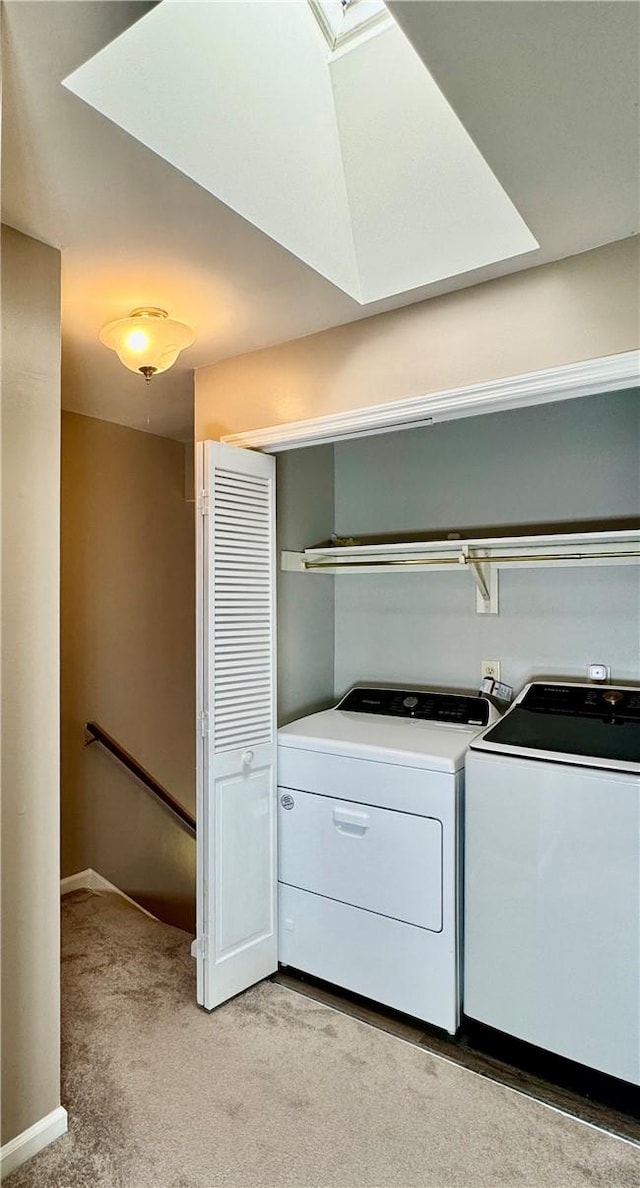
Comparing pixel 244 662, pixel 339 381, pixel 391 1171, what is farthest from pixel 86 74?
pixel 391 1171

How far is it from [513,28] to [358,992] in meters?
2.68

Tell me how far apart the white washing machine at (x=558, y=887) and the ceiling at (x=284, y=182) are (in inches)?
56.1

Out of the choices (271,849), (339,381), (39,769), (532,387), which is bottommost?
(271,849)

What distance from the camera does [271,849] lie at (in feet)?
8.21

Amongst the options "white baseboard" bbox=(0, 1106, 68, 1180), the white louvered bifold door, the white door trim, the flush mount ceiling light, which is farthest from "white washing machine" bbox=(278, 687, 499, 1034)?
the flush mount ceiling light

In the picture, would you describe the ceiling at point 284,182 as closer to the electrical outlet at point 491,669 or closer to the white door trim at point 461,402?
the white door trim at point 461,402

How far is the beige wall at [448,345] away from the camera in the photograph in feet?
5.55

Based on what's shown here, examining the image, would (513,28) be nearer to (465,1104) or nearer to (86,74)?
(86,74)

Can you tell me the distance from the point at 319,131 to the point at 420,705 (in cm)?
200

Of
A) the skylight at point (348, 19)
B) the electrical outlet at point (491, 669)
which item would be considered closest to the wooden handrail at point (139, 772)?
the electrical outlet at point (491, 669)

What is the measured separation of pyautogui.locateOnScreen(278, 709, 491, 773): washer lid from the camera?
217cm

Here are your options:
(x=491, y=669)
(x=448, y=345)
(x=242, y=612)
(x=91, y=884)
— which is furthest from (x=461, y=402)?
(x=91, y=884)

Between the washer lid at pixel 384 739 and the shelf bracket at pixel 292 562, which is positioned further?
the shelf bracket at pixel 292 562

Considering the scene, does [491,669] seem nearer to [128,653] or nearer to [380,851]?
[380,851]
